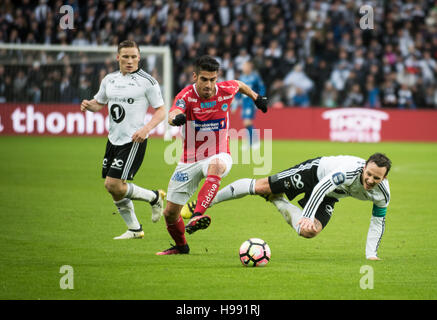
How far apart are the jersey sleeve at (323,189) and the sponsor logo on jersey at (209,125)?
4.31 ft

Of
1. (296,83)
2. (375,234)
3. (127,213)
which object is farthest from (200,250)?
(296,83)

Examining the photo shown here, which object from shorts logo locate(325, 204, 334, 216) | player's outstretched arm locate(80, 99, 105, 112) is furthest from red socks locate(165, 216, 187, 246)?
player's outstretched arm locate(80, 99, 105, 112)

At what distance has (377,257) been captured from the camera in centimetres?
785

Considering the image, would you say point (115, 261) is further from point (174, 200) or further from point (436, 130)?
point (436, 130)

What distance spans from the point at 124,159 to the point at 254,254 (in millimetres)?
2264

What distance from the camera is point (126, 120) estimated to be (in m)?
8.97

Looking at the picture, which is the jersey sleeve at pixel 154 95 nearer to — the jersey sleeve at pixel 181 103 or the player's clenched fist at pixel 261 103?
the jersey sleeve at pixel 181 103

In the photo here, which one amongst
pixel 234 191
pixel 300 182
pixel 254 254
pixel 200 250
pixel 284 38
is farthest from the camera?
pixel 284 38

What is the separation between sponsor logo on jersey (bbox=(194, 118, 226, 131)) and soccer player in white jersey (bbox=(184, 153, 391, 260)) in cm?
83

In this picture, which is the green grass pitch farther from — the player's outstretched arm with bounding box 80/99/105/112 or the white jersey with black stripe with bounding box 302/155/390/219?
the player's outstretched arm with bounding box 80/99/105/112

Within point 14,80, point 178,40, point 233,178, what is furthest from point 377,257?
point 178,40

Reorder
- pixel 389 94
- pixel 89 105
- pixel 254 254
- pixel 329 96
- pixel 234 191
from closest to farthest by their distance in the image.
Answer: pixel 254 254, pixel 234 191, pixel 89 105, pixel 329 96, pixel 389 94

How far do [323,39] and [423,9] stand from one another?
4195 mm

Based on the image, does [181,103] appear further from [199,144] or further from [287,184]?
[287,184]
